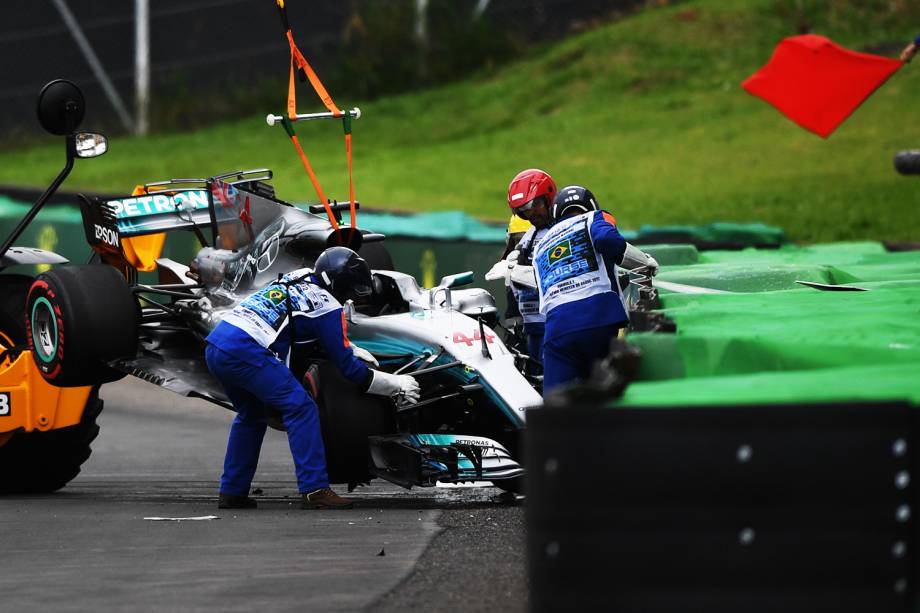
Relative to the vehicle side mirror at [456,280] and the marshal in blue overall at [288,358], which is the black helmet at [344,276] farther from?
the vehicle side mirror at [456,280]

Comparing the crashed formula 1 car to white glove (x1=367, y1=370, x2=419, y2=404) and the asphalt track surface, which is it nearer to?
white glove (x1=367, y1=370, x2=419, y2=404)

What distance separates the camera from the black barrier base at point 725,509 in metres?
4.48

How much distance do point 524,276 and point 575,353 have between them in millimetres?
1293

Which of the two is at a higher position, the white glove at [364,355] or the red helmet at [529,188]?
the red helmet at [529,188]

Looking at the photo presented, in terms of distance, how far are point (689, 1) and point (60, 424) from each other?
75.5ft

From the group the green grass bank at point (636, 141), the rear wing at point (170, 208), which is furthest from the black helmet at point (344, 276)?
the green grass bank at point (636, 141)

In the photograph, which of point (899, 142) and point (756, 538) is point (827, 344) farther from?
point (899, 142)

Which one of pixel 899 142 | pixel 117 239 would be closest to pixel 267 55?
pixel 899 142

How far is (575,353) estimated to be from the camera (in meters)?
8.77

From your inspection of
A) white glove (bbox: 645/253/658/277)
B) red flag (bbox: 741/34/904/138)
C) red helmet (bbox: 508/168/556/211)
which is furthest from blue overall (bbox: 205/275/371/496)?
red flag (bbox: 741/34/904/138)

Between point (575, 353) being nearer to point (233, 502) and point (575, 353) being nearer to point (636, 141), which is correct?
point (233, 502)

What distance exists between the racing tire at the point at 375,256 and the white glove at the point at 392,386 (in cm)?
226

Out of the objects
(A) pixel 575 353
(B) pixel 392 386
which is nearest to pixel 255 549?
(B) pixel 392 386

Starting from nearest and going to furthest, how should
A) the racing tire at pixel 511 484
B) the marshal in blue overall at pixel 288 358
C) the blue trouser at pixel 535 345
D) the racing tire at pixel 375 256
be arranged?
1. the racing tire at pixel 511 484
2. the marshal in blue overall at pixel 288 358
3. the blue trouser at pixel 535 345
4. the racing tire at pixel 375 256
